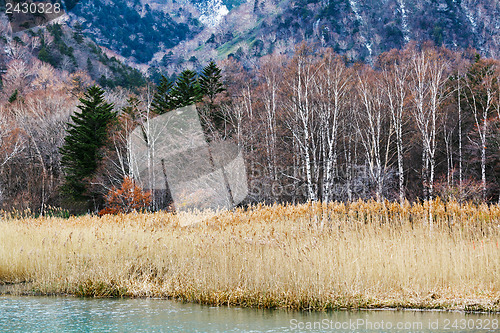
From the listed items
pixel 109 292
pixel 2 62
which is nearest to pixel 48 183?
pixel 109 292

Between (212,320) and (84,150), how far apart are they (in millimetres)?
29810

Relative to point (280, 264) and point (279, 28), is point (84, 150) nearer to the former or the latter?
point (280, 264)

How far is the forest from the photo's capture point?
2648 cm

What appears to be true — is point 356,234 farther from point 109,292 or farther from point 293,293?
point 109,292

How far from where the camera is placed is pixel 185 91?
126 ft

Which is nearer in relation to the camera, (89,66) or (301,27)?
(89,66)

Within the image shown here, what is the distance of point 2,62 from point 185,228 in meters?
73.1

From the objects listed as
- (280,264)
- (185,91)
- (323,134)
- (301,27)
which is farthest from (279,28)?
(280,264)

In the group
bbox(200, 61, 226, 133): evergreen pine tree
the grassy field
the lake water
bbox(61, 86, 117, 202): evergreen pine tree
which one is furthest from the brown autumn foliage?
the lake water

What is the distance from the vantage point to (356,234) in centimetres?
873

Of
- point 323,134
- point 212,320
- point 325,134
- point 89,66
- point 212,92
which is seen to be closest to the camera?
point 212,320

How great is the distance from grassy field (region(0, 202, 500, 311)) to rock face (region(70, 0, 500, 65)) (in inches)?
3032

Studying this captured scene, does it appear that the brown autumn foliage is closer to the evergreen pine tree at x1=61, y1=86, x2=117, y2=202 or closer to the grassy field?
the evergreen pine tree at x1=61, y1=86, x2=117, y2=202

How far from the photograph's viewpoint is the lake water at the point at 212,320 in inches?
228
